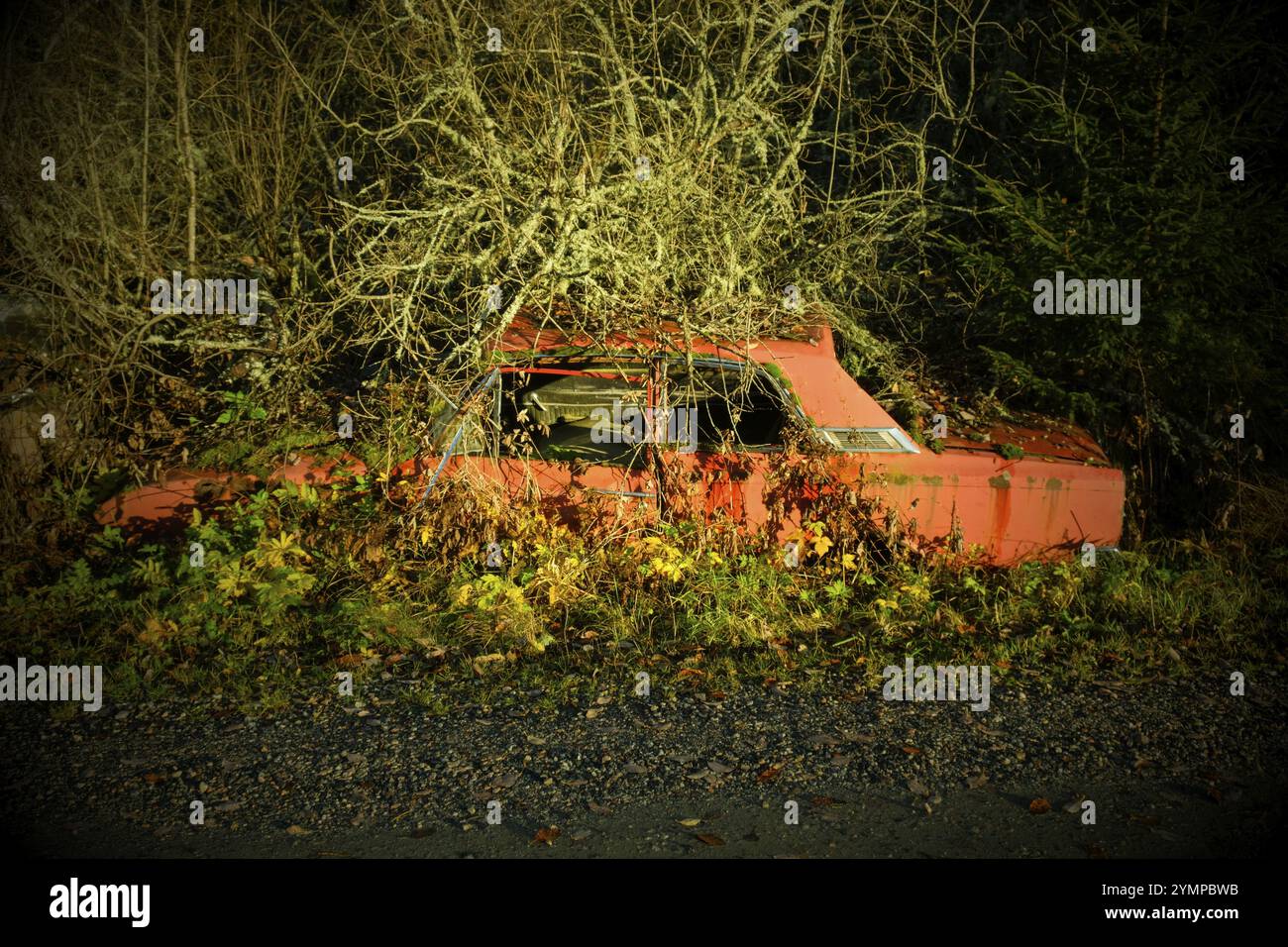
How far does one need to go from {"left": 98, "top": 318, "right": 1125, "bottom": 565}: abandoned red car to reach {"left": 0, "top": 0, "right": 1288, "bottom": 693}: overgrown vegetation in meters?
0.20

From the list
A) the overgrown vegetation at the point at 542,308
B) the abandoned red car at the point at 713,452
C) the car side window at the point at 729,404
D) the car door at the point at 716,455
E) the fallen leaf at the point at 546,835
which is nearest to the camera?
the fallen leaf at the point at 546,835

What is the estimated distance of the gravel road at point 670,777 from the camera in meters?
3.01

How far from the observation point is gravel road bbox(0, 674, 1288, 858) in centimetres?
301

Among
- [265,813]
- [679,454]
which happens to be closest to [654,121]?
[679,454]

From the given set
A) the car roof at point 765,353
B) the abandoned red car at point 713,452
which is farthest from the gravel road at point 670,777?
the car roof at point 765,353

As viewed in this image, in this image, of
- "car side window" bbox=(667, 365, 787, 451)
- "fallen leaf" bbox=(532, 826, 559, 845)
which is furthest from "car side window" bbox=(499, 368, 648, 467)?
"fallen leaf" bbox=(532, 826, 559, 845)

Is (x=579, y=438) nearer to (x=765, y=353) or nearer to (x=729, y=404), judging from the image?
(x=729, y=404)

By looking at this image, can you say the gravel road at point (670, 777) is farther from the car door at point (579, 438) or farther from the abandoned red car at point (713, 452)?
the car door at point (579, 438)

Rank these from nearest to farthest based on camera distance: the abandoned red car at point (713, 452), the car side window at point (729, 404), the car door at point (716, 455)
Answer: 1. the abandoned red car at point (713, 452)
2. the car door at point (716, 455)
3. the car side window at point (729, 404)

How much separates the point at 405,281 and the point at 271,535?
188cm

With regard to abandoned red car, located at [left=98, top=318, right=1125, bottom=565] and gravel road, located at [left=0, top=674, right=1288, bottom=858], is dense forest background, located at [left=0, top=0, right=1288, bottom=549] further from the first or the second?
gravel road, located at [left=0, top=674, right=1288, bottom=858]

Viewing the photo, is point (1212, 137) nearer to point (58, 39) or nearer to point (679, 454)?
point (679, 454)

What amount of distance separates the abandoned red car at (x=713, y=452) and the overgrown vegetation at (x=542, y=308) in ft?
0.66

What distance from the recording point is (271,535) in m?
5.04
